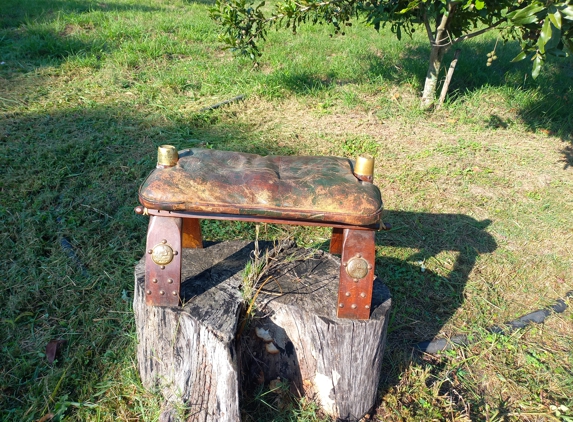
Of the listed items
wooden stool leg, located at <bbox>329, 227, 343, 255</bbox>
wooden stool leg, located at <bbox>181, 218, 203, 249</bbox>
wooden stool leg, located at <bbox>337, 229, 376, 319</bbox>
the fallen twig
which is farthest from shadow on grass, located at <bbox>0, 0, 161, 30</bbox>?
wooden stool leg, located at <bbox>337, 229, 376, 319</bbox>

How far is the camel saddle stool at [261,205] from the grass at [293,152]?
550mm

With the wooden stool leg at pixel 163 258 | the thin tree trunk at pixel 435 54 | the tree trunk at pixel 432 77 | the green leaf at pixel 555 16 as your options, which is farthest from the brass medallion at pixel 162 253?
the tree trunk at pixel 432 77

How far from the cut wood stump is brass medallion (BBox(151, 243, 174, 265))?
20cm

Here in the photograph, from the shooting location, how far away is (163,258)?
5.73 feet

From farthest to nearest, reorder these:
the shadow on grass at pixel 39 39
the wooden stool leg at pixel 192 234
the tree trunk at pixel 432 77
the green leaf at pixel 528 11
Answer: the shadow on grass at pixel 39 39
the tree trunk at pixel 432 77
the green leaf at pixel 528 11
the wooden stool leg at pixel 192 234

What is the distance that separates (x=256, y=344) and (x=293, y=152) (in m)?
2.21

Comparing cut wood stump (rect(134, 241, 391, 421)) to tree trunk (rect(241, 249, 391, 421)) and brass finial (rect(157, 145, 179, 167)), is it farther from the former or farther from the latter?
brass finial (rect(157, 145, 179, 167))

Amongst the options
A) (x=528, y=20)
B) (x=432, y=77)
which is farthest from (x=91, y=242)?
(x=432, y=77)

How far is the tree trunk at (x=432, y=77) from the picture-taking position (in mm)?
4309

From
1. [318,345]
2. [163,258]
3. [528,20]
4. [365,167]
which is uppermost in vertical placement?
[528,20]

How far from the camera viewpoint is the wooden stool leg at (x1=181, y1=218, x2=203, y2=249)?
7.00 feet

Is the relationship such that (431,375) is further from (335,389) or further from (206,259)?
(206,259)

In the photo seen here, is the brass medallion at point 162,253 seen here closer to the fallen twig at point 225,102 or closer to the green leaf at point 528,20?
the green leaf at point 528,20

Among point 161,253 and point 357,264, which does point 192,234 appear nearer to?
point 161,253
